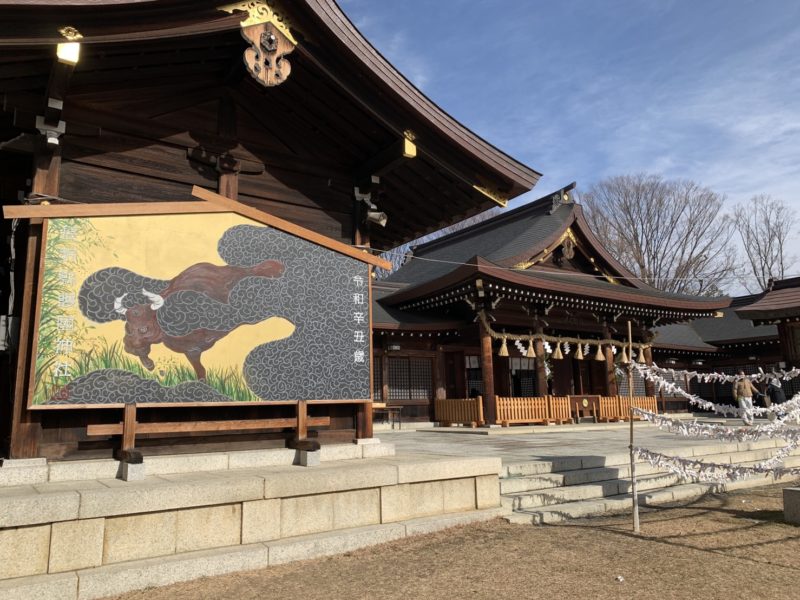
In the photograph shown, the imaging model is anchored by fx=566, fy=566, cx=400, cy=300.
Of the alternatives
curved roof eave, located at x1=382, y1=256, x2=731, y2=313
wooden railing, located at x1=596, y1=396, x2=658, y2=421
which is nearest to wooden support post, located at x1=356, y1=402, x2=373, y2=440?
curved roof eave, located at x1=382, y1=256, x2=731, y2=313

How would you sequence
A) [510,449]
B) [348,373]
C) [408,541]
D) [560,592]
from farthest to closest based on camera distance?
[510,449] → [348,373] → [408,541] → [560,592]

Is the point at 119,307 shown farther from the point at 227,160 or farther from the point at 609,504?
the point at 609,504

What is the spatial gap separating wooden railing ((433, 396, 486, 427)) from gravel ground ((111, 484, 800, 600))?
975 cm

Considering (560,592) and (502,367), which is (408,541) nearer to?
(560,592)

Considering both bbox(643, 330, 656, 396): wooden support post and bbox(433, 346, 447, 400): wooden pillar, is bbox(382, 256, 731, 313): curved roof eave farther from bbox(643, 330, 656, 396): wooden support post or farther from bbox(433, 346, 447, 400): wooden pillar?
bbox(433, 346, 447, 400): wooden pillar

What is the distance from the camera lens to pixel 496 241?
2239cm

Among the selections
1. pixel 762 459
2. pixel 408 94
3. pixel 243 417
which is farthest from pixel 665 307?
pixel 243 417

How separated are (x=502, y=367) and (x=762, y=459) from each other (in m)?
8.71

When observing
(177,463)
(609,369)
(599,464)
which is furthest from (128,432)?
(609,369)

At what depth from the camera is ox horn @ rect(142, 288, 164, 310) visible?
5.40m

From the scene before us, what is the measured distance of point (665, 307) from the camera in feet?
63.5

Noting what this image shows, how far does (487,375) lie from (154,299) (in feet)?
39.2

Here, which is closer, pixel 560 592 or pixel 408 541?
pixel 560 592

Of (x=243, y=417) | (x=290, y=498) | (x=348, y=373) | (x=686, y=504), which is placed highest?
(x=348, y=373)
